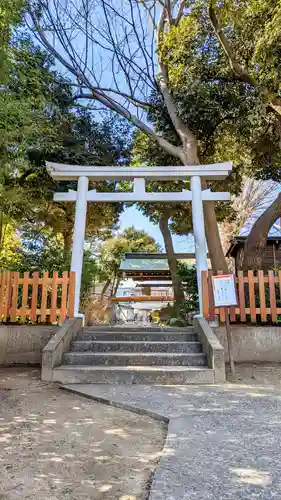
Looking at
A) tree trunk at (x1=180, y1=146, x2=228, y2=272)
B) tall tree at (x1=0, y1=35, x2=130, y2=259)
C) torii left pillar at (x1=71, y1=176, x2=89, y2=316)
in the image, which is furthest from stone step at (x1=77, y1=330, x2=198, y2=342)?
tall tree at (x1=0, y1=35, x2=130, y2=259)

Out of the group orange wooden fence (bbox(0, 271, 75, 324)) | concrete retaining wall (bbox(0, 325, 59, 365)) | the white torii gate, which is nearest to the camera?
concrete retaining wall (bbox(0, 325, 59, 365))

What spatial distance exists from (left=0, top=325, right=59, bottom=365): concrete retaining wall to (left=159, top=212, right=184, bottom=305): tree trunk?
4203mm

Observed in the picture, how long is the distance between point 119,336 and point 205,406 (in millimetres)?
2325

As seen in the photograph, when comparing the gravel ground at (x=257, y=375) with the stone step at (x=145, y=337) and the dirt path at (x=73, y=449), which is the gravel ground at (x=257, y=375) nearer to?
the stone step at (x=145, y=337)

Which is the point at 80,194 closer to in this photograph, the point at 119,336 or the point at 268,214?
the point at 119,336

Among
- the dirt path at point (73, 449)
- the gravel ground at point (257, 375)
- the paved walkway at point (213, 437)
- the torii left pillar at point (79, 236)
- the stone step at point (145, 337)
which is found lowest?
the dirt path at point (73, 449)

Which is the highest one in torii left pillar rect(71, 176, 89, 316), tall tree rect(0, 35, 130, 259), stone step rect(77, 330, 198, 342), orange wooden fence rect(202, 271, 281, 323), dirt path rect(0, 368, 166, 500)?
tall tree rect(0, 35, 130, 259)

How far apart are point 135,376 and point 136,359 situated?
16.0 inches

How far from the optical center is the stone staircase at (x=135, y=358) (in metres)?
4.23

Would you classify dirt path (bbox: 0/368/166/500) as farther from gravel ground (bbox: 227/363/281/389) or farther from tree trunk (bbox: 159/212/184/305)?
tree trunk (bbox: 159/212/184/305)

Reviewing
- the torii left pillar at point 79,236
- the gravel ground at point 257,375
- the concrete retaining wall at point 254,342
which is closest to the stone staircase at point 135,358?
the gravel ground at point 257,375

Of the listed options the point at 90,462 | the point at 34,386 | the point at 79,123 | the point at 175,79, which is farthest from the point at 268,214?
the point at 90,462

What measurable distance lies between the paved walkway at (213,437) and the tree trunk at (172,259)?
5.03 m

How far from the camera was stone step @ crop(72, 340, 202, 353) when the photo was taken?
494 centimetres
